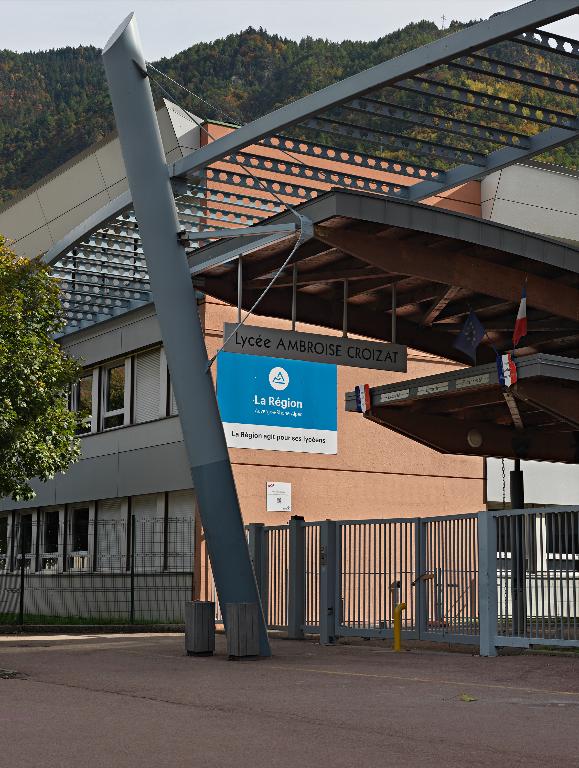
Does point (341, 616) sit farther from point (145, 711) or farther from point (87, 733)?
point (87, 733)

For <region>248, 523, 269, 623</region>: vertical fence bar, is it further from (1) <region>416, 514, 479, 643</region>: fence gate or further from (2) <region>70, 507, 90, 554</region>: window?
(2) <region>70, 507, 90, 554</region>: window

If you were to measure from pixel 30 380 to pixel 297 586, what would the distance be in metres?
6.63

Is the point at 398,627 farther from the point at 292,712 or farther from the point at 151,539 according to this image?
the point at 151,539

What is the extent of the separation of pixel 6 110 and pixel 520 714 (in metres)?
91.6

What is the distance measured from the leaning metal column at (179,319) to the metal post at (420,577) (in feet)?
9.39

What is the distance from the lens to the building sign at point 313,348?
53.7 ft

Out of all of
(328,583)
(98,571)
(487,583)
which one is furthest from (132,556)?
(487,583)

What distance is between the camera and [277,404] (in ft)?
92.4

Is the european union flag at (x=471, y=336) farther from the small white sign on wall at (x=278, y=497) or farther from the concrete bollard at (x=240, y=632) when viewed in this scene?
the small white sign on wall at (x=278, y=497)

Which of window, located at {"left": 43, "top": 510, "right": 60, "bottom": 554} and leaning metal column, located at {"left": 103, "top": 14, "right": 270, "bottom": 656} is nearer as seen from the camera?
leaning metal column, located at {"left": 103, "top": 14, "right": 270, "bottom": 656}

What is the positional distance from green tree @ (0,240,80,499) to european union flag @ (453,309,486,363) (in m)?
8.16

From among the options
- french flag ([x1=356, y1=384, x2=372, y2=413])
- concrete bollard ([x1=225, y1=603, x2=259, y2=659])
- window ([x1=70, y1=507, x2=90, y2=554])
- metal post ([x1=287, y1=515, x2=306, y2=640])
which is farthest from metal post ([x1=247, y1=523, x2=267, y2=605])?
window ([x1=70, y1=507, x2=90, y2=554])

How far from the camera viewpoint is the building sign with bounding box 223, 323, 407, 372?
16.4 meters

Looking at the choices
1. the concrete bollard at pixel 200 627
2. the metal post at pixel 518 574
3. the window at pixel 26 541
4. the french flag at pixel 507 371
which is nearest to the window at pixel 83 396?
the window at pixel 26 541
